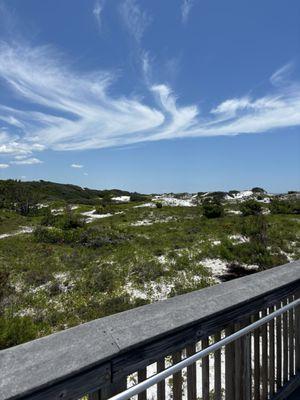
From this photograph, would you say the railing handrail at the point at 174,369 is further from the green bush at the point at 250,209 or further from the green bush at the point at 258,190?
the green bush at the point at 258,190

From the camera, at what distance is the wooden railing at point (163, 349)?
139 cm

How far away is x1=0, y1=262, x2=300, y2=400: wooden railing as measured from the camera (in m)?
1.39

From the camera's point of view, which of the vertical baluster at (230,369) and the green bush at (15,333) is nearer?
the vertical baluster at (230,369)

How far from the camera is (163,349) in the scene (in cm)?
183

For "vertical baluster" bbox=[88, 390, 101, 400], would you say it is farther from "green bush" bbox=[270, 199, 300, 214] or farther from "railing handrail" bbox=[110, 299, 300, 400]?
"green bush" bbox=[270, 199, 300, 214]

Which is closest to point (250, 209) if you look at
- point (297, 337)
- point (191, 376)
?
point (297, 337)

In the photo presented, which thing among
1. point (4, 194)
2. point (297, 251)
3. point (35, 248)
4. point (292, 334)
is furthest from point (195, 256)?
point (4, 194)

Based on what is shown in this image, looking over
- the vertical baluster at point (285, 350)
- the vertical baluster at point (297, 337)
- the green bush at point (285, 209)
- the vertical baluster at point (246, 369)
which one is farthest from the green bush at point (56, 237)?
the green bush at point (285, 209)

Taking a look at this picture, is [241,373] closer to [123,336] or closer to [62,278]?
[123,336]

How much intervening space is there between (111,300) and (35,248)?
8640mm

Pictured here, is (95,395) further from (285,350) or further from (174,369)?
(285,350)

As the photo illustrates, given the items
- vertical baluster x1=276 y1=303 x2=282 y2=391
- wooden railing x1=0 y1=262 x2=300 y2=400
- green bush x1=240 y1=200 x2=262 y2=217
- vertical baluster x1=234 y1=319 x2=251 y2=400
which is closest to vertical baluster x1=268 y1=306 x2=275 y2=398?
wooden railing x1=0 y1=262 x2=300 y2=400

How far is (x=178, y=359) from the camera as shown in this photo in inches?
76.9

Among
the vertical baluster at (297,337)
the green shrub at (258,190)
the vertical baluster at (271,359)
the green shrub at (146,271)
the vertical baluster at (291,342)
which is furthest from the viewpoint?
the green shrub at (258,190)
